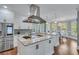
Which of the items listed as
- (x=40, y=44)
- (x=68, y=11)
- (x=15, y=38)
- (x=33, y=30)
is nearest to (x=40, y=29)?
(x=33, y=30)

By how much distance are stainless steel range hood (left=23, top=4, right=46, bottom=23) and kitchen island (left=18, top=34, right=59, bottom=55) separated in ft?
0.91

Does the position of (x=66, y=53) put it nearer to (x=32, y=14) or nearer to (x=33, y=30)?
(x=33, y=30)

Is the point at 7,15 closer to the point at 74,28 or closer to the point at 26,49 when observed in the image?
the point at 26,49

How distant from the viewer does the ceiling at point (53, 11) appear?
1.96 meters

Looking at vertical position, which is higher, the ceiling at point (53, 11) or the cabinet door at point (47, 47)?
the ceiling at point (53, 11)

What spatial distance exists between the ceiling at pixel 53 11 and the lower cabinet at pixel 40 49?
0.43 meters

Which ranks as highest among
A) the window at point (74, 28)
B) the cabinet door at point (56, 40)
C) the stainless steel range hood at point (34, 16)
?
the stainless steel range hood at point (34, 16)

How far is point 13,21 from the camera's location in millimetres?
1948

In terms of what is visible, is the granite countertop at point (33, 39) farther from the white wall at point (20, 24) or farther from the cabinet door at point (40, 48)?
the white wall at point (20, 24)

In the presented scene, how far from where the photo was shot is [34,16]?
6.57ft

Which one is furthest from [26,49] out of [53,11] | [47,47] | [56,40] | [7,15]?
[53,11]

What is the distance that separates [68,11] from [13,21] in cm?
99

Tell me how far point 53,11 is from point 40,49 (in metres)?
0.73

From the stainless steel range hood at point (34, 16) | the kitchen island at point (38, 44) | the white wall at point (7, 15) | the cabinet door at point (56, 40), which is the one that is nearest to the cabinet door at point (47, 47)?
the kitchen island at point (38, 44)
